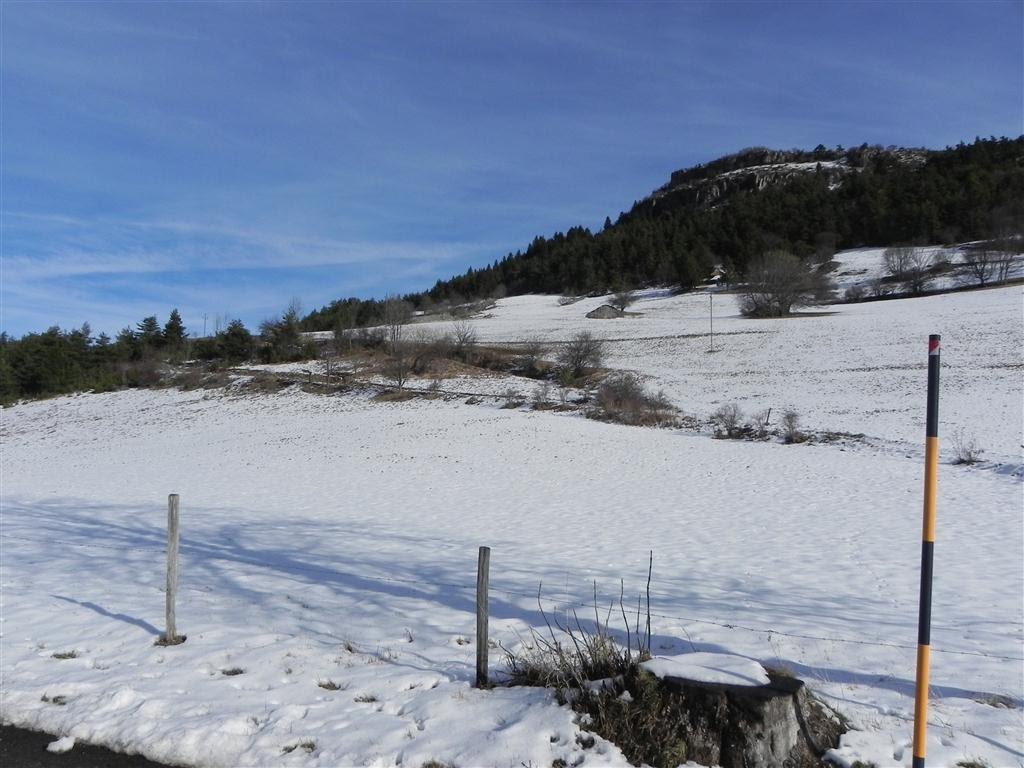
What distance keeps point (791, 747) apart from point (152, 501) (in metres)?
17.8

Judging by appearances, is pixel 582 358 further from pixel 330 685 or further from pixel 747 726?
pixel 747 726

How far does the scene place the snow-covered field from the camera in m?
4.67

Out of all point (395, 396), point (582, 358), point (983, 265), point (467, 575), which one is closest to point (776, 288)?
point (983, 265)

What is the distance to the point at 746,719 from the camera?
399 cm

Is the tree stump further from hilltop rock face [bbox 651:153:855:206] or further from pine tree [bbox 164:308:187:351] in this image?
hilltop rock face [bbox 651:153:855:206]

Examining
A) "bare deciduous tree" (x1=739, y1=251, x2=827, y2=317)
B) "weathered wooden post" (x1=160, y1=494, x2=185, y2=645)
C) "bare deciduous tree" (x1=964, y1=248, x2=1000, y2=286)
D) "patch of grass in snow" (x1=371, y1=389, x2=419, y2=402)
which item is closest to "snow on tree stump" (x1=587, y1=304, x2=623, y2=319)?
"bare deciduous tree" (x1=739, y1=251, x2=827, y2=317)

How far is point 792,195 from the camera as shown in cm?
12025

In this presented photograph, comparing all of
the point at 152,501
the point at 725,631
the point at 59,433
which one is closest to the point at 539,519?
the point at 725,631

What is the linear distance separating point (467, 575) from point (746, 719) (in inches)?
230

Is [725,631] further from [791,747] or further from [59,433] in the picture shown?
[59,433]

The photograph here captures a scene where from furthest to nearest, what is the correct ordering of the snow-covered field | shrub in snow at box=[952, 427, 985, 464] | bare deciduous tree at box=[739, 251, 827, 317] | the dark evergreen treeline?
the dark evergreen treeline
bare deciduous tree at box=[739, 251, 827, 317]
shrub in snow at box=[952, 427, 985, 464]
the snow-covered field

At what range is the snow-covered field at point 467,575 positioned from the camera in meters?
4.67

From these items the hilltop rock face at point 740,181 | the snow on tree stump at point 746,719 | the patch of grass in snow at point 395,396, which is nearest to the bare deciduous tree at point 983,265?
the patch of grass in snow at point 395,396

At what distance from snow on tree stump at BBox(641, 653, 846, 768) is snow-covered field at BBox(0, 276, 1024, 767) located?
0.26 meters
